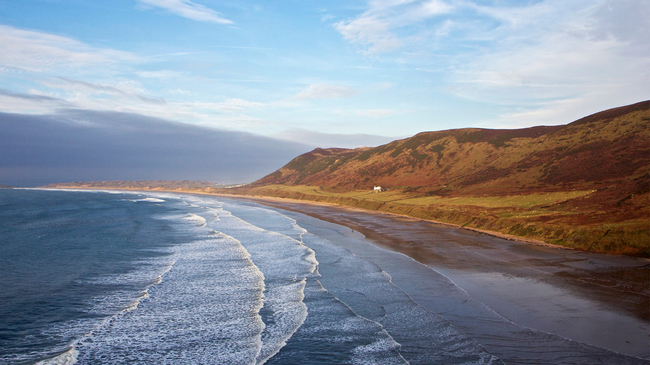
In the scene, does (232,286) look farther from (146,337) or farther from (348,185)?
(348,185)

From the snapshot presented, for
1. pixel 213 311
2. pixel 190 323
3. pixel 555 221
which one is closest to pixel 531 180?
pixel 555 221

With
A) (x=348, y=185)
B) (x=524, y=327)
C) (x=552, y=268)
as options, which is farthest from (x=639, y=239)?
(x=348, y=185)

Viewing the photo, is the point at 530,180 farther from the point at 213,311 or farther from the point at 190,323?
the point at 190,323

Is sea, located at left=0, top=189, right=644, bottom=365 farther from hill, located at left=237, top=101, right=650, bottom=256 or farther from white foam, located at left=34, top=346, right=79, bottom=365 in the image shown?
hill, located at left=237, top=101, right=650, bottom=256

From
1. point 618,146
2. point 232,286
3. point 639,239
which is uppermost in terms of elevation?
point 618,146

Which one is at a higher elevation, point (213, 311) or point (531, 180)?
point (531, 180)

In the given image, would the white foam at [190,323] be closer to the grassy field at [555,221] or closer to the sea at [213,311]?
the sea at [213,311]

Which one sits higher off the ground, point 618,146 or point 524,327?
point 618,146
